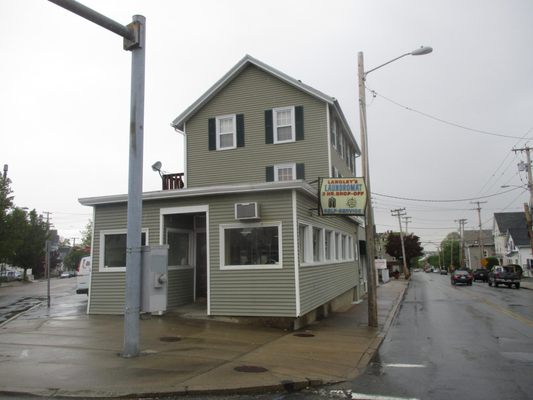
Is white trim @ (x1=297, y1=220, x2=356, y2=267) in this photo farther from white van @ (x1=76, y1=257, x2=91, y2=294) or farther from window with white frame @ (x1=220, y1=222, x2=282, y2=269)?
white van @ (x1=76, y1=257, x2=91, y2=294)

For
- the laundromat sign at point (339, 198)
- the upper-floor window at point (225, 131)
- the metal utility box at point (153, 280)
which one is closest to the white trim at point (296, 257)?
the laundromat sign at point (339, 198)

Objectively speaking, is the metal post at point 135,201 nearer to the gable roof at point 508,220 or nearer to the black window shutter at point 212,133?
the black window shutter at point 212,133

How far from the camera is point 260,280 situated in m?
12.5

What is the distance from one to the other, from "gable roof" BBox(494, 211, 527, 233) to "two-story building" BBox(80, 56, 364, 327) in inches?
2469

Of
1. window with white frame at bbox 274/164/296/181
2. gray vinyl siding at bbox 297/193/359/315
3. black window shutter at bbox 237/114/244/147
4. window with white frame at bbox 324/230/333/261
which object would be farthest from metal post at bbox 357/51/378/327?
black window shutter at bbox 237/114/244/147

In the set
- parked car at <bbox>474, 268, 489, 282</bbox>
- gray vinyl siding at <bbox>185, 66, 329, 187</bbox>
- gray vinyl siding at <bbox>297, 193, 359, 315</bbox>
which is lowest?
parked car at <bbox>474, 268, 489, 282</bbox>

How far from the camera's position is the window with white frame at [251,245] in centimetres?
1266

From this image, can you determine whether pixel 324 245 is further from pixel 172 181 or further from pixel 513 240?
pixel 513 240

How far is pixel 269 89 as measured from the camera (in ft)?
65.0

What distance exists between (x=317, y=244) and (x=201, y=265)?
4068 mm

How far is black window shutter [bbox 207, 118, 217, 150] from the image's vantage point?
797 inches

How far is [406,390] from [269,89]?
15239 millimetres

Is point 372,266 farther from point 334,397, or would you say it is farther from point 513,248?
point 513,248

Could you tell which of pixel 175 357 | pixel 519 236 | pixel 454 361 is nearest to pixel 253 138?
pixel 175 357
